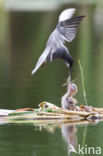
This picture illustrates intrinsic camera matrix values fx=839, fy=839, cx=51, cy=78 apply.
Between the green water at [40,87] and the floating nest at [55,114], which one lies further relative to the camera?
the floating nest at [55,114]

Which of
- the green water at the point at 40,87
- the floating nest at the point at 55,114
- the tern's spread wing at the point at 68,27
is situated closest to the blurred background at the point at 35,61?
the green water at the point at 40,87

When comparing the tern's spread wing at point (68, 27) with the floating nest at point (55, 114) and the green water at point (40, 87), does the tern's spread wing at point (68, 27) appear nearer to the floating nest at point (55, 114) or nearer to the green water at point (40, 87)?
the floating nest at point (55, 114)

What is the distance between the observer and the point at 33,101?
15.2m

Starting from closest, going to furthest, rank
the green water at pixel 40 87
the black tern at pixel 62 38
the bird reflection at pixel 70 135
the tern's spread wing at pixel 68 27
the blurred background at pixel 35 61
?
1. the bird reflection at pixel 70 135
2. the green water at pixel 40 87
3. the black tern at pixel 62 38
4. the tern's spread wing at pixel 68 27
5. the blurred background at pixel 35 61

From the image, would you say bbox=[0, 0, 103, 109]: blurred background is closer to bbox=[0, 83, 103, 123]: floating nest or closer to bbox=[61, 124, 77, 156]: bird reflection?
bbox=[0, 83, 103, 123]: floating nest

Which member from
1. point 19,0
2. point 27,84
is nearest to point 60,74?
point 27,84

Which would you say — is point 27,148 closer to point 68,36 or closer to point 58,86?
point 68,36

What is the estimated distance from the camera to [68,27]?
1287cm

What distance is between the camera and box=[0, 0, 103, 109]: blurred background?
52.6ft

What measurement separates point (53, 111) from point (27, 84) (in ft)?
18.3

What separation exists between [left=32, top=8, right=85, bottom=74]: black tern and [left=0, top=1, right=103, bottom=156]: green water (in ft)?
3.40

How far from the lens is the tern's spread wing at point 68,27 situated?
12797 millimetres

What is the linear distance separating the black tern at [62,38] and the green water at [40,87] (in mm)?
1037

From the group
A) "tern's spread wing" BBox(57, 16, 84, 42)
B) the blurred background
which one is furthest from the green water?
"tern's spread wing" BBox(57, 16, 84, 42)
